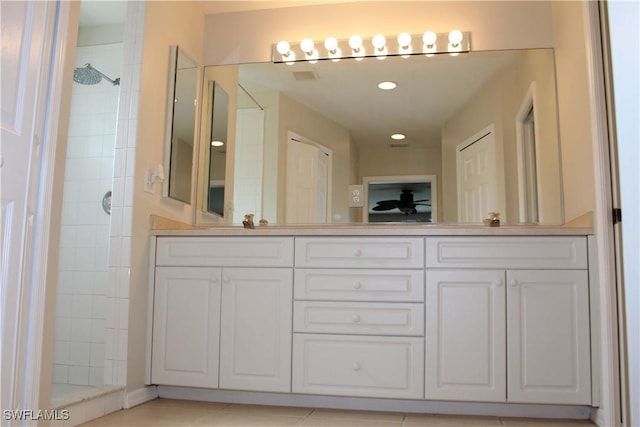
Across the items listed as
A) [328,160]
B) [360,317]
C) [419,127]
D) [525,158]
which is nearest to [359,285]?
[360,317]

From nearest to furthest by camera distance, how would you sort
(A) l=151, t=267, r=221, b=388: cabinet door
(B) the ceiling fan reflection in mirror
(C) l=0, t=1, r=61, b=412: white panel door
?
(C) l=0, t=1, r=61, b=412: white panel door, (A) l=151, t=267, r=221, b=388: cabinet door, (B) the ceiling fan reflection in mirror

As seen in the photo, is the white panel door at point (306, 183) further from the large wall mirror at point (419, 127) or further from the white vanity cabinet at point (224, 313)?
the white vanity cabinet at point (224, 313)

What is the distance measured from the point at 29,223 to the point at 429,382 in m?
1.66

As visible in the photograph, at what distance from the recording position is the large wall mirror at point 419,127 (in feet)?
9.12

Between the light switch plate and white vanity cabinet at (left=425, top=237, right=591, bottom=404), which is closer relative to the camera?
white vanity cabinet at (left=425, top=237, right=591, bottom=404)

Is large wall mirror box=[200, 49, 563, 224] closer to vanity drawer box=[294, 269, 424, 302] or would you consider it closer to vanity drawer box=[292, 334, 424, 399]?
vanity drawer box=[294, 269, 424, 302]

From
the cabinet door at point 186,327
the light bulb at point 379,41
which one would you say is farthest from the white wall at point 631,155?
the light bulb at point 379,41

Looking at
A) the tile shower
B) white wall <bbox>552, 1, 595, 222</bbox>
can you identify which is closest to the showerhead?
the tile shower

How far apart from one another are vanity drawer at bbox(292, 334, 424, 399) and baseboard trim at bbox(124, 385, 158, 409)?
0.73m

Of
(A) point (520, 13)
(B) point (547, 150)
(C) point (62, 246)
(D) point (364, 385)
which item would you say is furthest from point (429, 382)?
(C) point (62, 246)

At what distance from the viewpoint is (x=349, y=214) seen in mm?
2945

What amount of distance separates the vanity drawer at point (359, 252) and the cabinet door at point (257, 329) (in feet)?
0.42

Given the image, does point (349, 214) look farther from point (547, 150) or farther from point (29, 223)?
point (29, 223)

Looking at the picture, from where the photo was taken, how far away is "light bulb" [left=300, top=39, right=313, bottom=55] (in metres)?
3.06
